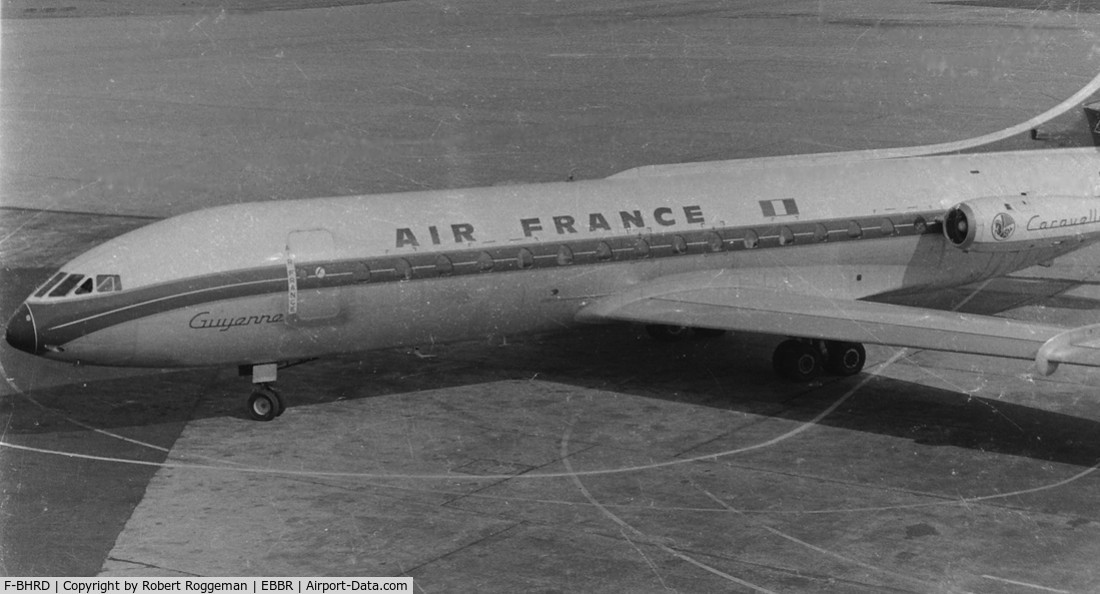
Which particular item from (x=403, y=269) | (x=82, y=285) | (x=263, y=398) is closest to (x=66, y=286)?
(x=82, y=285)

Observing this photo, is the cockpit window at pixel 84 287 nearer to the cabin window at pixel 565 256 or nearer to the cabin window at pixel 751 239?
the cabin window at pixel 565 256

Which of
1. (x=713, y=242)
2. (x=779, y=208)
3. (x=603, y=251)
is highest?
(x=779, y=208)

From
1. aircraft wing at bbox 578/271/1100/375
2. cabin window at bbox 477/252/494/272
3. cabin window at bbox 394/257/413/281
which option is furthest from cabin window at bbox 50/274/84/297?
aircraft wing at bbox 578/271/1100/375

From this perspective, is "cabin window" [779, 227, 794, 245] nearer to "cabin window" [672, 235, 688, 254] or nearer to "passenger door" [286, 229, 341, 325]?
"cabin window" [672, 235, 688, 254]

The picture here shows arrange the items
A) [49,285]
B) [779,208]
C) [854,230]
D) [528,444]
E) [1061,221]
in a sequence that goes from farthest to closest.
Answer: [1061,221] → [854,230] → [779,208] → [49,285] → [528,444]

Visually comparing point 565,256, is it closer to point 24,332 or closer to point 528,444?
point 528,444

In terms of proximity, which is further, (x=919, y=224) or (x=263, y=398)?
(x=919, y=224)

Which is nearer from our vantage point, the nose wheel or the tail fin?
A: the nose wheel

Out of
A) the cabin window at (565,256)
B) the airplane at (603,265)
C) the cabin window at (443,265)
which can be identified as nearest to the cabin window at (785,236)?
the airplane at (603,265)
